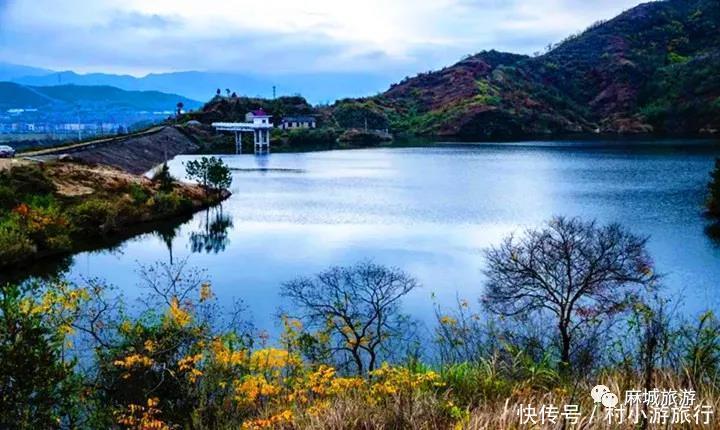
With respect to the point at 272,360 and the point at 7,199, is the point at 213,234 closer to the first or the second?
the point at 7,199

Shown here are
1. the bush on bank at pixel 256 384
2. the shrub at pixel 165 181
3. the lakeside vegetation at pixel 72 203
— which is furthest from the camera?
the shrub at pixel 165 181

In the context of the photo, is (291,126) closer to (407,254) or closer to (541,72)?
(541,72)

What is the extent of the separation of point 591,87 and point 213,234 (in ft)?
351

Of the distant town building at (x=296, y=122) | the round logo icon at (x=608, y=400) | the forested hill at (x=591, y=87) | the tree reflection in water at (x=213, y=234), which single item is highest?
the forested hill at (x=591, y=87)

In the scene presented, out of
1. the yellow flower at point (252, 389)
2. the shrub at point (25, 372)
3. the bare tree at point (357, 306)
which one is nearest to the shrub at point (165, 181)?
the bare tree at point (357, 306)

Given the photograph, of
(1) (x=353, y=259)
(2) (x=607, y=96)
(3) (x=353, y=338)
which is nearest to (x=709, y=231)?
(1) (x=353, y=259)

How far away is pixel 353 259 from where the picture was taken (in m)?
23.9

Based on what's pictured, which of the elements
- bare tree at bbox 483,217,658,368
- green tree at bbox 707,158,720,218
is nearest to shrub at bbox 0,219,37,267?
bare tree at bbox 483,217,658,368

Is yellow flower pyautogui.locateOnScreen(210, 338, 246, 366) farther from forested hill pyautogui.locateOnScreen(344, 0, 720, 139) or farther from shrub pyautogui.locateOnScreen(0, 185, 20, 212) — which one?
forested hill pyautogui.locateOnScreen(344, 0, 720, 139)

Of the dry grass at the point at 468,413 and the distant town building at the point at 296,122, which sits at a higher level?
the distant town building at the point at 296,122

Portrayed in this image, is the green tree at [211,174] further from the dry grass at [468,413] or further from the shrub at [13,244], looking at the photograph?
the dry grass at [468,413]

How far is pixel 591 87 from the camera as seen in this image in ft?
400

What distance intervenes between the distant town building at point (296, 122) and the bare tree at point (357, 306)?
277ft

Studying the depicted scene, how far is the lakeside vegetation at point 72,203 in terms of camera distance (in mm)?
26469
